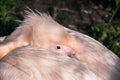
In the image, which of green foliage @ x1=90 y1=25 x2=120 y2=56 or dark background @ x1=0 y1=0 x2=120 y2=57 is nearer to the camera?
green foliage @ x1=90 y1=25 x2=120 y2=56

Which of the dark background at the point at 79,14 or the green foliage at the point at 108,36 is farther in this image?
the dark background at the point at 79,14

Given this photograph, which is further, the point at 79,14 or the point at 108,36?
the point at 79,14

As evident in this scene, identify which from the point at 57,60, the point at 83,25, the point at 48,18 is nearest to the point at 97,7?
the point at 83,25

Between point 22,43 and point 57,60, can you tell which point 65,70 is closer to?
point 57,60

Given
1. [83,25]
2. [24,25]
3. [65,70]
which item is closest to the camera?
[65,70]

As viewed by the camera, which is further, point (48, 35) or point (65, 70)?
point (48, 35)
